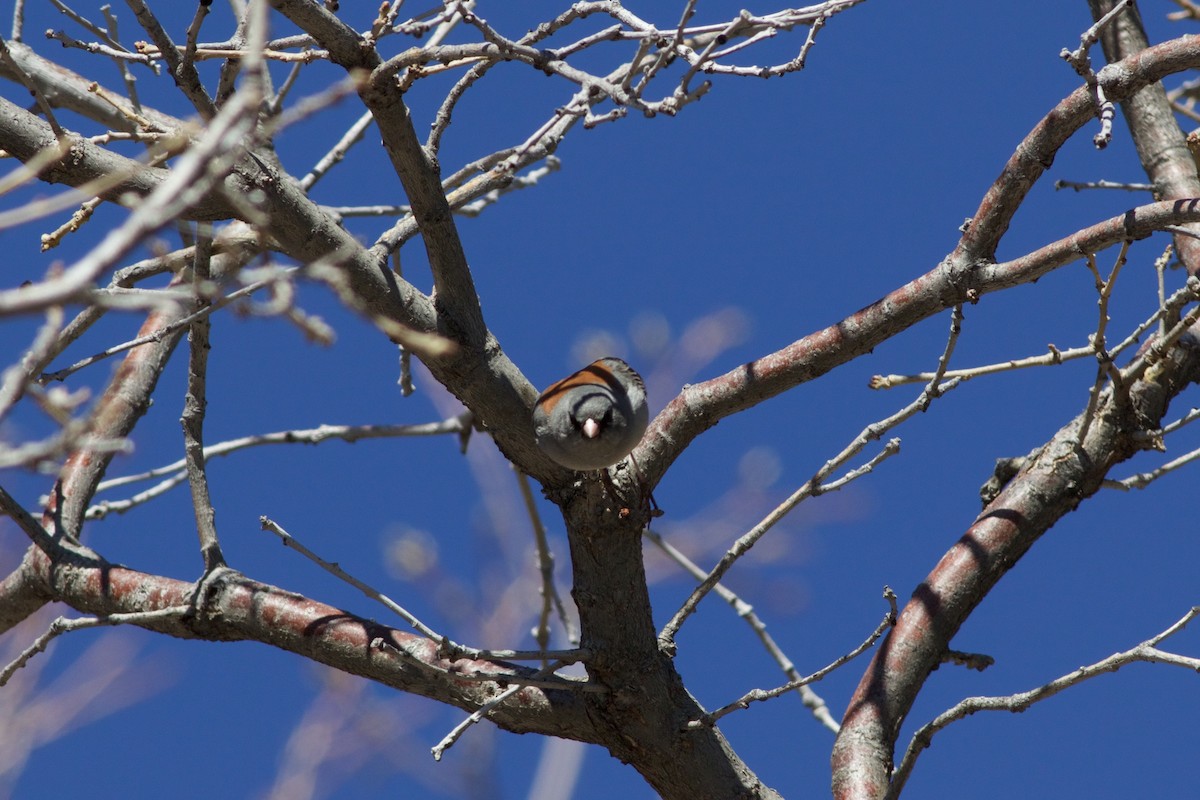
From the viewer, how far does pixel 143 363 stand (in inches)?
141

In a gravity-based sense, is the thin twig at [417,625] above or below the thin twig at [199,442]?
below

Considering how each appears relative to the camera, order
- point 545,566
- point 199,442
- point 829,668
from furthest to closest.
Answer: point 545,566 < point 199,442 < point 829,668

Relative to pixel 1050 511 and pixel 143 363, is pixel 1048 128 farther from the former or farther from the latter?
pixel 143 363

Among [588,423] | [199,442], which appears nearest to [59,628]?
[199,442]

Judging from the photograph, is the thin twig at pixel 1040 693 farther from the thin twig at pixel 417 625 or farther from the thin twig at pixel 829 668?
the thin twig at pixel 417 625

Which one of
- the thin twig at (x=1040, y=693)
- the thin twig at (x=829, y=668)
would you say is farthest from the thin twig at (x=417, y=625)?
the thin twig at (x=1040, y=693)

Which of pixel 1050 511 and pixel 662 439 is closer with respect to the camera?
pixel 662 439

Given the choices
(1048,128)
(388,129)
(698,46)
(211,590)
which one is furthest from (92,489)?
(1048,128)

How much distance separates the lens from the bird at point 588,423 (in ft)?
8.89

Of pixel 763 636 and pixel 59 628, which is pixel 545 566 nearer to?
pixel 763 636

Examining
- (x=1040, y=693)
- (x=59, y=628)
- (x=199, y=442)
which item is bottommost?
(x=59, y=628)

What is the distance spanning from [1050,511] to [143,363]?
2.88 metres

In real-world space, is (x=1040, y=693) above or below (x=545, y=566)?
below

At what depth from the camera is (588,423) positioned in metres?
2.73
